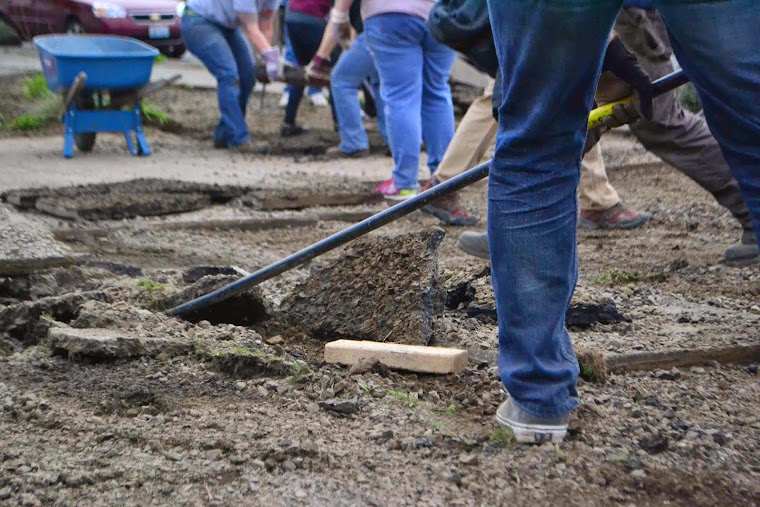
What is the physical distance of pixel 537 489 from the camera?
221cm

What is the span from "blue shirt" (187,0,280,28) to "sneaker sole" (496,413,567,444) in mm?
6363

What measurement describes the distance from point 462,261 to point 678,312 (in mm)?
1197

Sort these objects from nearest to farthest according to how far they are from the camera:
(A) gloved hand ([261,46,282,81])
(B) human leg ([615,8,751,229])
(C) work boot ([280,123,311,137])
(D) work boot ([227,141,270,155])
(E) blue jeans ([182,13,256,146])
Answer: (B) human leg ([615,8,751,229]) → (E) blue jeans ([182,13,256,146]) → (D) work boot ([227,141,270,155]) → (A) gloved hand ([261,46,282,81]) → (C) work boot ([280,123,311,137])

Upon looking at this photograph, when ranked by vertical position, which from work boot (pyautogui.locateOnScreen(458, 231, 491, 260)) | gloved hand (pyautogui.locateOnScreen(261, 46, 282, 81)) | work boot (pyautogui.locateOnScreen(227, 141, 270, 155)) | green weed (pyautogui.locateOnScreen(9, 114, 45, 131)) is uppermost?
work boot (pyautogui.locateOnScreen(458, 231, 491, 260))

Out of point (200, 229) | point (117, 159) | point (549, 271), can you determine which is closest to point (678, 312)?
point (549, 271)

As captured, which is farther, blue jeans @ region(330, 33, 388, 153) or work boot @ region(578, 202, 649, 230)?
blue jeans @ region(330, 33, 388, 153)

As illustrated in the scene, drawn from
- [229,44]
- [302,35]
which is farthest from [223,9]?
[302,35]

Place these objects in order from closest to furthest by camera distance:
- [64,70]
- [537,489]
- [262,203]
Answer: [537,489] < [262,203] < [64,70]

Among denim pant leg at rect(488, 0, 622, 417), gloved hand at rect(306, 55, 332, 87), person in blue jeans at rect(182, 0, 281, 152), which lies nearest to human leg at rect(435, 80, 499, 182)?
gloved hand at rect(306, 55, 332, 87)

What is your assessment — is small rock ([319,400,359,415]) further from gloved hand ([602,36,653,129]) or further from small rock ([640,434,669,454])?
gloved hand ([602,36,653,129])

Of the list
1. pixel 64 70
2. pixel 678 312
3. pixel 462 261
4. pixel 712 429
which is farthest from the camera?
pixel 64 70

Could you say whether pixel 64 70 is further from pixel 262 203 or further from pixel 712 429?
pixel 712 429

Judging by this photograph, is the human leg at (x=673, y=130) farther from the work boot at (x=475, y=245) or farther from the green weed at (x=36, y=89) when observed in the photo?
the green weed at (x=36, y=89)

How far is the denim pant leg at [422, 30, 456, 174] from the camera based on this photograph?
20.5ft
